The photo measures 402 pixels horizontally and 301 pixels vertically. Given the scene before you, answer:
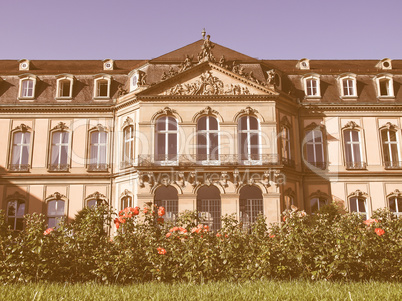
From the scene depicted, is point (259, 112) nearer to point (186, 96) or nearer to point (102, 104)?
point (186, 96)

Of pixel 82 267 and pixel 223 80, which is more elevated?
pixel 223 80

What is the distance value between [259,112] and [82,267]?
1734 cm

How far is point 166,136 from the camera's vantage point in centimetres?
2431

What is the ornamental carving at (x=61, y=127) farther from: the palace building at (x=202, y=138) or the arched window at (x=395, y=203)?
the arched window at (x=395, y=203)

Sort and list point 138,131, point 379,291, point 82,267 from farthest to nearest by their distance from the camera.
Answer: point 138,131, point 82,267, point 379,291

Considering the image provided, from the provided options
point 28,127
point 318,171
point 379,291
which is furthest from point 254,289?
point 28,127

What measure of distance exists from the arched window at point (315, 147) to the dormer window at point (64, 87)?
16.2 meters

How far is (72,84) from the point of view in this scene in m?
27.6

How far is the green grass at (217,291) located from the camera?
670 centimetres

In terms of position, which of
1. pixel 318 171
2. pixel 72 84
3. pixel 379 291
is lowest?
pixel 379 291

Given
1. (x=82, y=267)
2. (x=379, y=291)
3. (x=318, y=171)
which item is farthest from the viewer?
(x=318, y=171)

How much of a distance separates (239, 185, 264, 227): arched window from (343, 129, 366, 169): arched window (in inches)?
278

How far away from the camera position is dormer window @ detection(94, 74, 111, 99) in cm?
2748

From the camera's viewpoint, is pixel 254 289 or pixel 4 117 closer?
pixel 254 289
